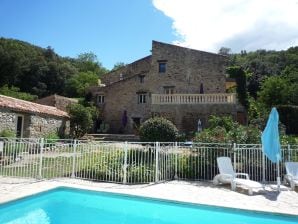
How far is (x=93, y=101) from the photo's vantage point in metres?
34.5

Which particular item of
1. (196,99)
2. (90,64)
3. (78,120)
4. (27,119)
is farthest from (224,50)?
(27,119)

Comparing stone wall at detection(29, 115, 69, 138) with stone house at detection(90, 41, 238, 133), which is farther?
stone house at detection(90, 41, 238, 133)

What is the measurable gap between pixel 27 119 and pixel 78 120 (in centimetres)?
578

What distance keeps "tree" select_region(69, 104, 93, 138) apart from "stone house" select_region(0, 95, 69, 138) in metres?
0.93

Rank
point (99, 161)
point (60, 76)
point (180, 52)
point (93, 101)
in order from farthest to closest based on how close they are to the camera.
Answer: point (60, 76)
point (93, 101)
point (180, 52)
point (99, 161)

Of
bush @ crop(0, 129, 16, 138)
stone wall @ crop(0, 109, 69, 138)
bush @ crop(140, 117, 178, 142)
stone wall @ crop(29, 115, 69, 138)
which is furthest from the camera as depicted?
stone wall @ crop(29, 115, 69, 138)

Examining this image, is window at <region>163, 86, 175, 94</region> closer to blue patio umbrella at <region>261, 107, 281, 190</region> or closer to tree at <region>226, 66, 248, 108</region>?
tree at <region>226, 66, 248, 108</region>

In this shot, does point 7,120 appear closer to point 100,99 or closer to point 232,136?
point 232,136

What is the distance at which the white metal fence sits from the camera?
39.2ft

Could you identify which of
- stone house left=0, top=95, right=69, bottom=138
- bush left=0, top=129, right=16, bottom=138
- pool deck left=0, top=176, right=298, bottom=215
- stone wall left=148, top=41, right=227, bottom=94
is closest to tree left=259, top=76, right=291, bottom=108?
stone wall left=148, top=41, right=227, bottom=94

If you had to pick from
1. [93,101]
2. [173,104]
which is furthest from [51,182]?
[93,101]

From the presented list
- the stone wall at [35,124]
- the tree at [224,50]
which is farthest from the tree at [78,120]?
the tree at [224,50]

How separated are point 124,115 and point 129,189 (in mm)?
22111

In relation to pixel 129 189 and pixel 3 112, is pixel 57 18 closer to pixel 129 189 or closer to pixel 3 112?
pixel 3 112
